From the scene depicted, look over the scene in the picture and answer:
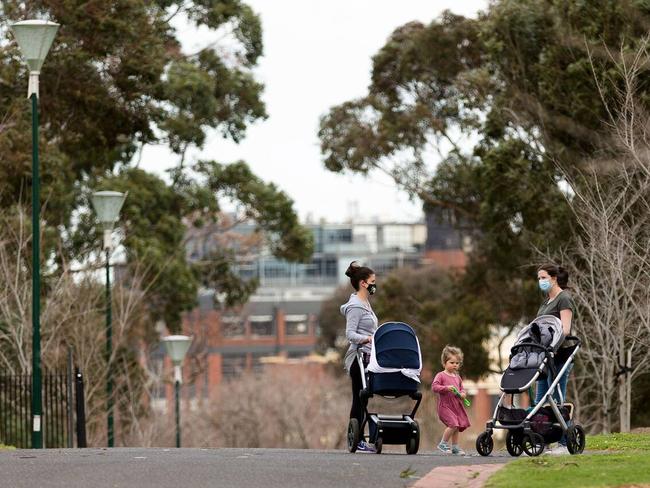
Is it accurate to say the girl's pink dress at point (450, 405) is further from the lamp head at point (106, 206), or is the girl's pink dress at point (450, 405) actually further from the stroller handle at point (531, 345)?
the lamp head at point (106, 206)

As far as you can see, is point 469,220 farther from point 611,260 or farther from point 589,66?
point 611,260

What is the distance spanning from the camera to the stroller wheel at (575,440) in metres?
14.8

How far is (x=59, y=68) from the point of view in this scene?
3341cm

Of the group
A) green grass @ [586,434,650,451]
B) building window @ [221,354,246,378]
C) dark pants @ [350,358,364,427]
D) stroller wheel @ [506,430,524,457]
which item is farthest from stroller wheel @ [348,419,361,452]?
building window @ [221,354,246,378]

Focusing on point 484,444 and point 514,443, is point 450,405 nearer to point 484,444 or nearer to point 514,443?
point 484,444

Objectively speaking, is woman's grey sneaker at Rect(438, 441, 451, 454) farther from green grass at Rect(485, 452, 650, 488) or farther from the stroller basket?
green grass at Rect(485, 452, 650, 488)

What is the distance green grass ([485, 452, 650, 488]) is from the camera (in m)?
11.7

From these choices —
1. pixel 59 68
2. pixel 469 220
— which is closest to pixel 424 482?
pixel 59 68

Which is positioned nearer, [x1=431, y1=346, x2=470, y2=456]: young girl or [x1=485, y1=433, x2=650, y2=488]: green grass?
[x1=485, y1=433, x2=650, y2=488]: green grass

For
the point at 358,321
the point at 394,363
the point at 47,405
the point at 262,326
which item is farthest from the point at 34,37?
the point at 262,326

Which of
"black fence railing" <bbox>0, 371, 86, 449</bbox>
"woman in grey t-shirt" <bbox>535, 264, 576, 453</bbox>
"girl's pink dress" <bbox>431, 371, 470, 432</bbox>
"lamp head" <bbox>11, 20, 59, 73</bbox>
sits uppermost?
"lamp head" <bbox>11, 20, 59, 73</bbox>

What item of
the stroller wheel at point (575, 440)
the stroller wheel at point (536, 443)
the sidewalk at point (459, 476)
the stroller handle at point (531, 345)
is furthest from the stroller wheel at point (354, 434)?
the sidewalk at point (459, 476)

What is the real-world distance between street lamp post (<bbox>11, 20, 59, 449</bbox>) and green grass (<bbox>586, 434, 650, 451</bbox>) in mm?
6943

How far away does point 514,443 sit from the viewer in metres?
15.1
